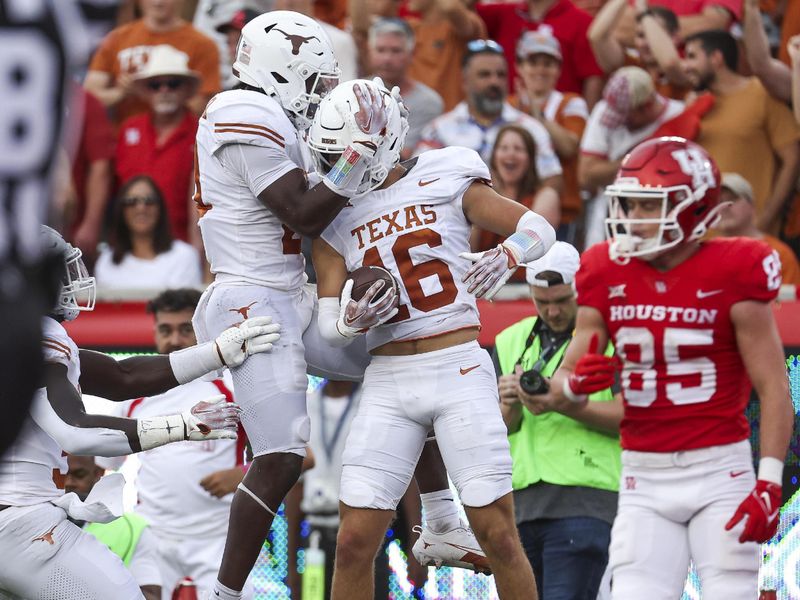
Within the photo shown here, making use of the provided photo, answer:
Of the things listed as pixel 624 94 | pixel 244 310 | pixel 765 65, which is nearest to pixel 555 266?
pixel 244 310

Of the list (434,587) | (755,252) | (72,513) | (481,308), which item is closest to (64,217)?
(481,308)

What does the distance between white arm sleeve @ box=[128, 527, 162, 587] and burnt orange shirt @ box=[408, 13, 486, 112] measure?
3571 mm

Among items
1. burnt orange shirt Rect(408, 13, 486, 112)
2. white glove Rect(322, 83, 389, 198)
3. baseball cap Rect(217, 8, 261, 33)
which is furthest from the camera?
baseball cap Rect(217, 8, 261, 33)

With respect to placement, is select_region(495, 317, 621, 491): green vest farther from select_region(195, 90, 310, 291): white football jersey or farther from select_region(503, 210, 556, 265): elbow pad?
select_region(195, 90, 310, 291): white football jersey

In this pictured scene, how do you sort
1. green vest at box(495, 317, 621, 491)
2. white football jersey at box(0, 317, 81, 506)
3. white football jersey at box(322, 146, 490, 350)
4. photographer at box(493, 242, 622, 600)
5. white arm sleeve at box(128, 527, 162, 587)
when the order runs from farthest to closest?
white arm sleeve at box(128, 527, 162, 587) → green vest at box(495, 317, 621, 491) → photographer at box(493, 242, 622, 600) → white football jersey at box(322, 146, 490, 350) → white football jersey at box(0, 317, 81, 506)

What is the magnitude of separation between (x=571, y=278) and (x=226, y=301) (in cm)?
163

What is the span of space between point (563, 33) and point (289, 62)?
399 centimetres

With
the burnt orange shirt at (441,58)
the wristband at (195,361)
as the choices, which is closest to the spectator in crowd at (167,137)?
the burnt orange shirt at (441,58)

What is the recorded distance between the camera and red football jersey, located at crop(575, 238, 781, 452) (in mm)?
5289

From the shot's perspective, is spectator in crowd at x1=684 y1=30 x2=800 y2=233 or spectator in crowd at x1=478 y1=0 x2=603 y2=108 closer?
spectator in crowd at x1=684 y1=30 x2=800 y2=233

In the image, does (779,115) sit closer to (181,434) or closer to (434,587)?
(434,587)

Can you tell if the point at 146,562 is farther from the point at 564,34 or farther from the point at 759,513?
the point at 564,34

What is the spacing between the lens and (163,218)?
8.12 metres

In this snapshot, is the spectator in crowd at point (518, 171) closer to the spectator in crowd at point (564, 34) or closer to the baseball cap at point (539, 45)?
the baseball cap at point (539, 45)
